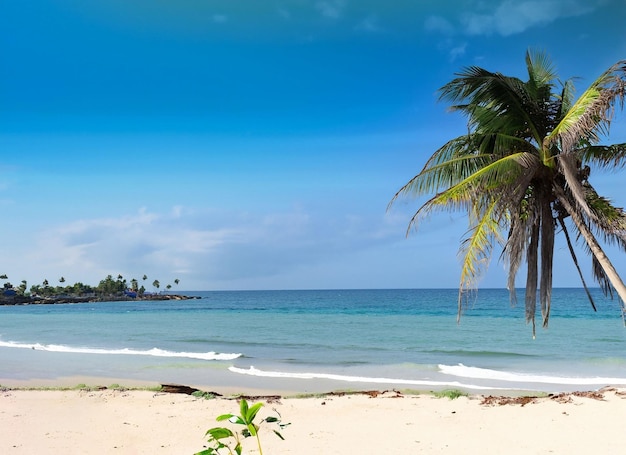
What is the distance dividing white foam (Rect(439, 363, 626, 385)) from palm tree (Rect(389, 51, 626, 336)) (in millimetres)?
5664

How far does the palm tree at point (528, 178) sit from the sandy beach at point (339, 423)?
1845mm

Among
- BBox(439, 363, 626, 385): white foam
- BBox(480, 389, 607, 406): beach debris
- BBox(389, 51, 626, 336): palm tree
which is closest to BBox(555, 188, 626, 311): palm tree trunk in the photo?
BBox(389, 51, 626, 336): palm tree

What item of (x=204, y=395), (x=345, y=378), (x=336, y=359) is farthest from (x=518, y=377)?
(x=204, y=395)

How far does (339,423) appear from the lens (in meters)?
7.84

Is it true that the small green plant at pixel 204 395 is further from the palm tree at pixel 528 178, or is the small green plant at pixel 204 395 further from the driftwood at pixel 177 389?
the palm tree at pixel 528 178

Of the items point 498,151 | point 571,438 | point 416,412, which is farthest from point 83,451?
point 498,151

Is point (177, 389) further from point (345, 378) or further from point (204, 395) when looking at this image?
point (345, 378)

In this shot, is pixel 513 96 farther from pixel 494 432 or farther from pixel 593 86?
pixel 494 432

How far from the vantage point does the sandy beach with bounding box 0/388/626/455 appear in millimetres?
6562

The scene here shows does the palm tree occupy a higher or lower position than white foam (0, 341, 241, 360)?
higher

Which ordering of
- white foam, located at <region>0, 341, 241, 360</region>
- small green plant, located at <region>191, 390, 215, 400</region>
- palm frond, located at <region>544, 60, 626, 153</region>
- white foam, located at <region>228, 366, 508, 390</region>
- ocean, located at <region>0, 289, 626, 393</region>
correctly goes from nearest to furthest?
palm frond, located at <region>544, 60, 626, 153</region>
small green plant, located at <region>191, 390, 215, 400</region>
white foam, located at <region>228, 366, 508, 390</region>
ocean, located at <region>0, 289, 626, 393</region>
white foam, located at <region>0, 341, 241, 360</region>

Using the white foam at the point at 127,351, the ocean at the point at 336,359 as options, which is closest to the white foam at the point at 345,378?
the ocean at the point at 336,359

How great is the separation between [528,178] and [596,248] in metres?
1.38

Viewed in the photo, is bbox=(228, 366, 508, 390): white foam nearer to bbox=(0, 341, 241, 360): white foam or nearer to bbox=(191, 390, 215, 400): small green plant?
bbox=(0, 341, 241, 360): white foam
